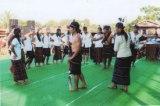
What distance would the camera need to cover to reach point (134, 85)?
10.8 metres

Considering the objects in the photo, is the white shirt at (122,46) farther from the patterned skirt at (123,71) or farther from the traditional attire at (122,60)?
the patterned skirt at (123,71)

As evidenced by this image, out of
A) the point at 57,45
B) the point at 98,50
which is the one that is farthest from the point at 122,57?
the point at 57,45

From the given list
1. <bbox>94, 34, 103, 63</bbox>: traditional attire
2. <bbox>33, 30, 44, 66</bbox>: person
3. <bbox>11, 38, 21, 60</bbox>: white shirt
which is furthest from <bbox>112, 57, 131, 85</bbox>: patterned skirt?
<bbox>33, 30, 44, 66</bbox>: person

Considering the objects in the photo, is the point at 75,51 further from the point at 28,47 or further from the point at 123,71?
the point at 28,47

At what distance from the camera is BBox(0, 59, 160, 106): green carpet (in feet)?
27.3

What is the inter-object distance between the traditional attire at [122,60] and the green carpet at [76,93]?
0.33m

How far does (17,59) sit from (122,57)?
3190mm

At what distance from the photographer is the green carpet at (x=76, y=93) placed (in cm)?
832

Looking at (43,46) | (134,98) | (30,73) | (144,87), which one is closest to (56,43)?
(43,46)

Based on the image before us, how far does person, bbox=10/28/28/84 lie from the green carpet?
0.27 metres

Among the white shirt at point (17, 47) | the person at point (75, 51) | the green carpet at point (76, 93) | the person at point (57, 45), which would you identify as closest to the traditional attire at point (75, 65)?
the person at point (75, 51)

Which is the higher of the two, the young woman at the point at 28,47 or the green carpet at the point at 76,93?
the young woman at the point at 28,47

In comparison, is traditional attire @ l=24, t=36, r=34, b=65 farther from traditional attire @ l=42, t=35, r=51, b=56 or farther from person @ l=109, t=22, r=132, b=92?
person @ l=109, t=22, r=132, b=92

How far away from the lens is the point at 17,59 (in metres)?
10.7
